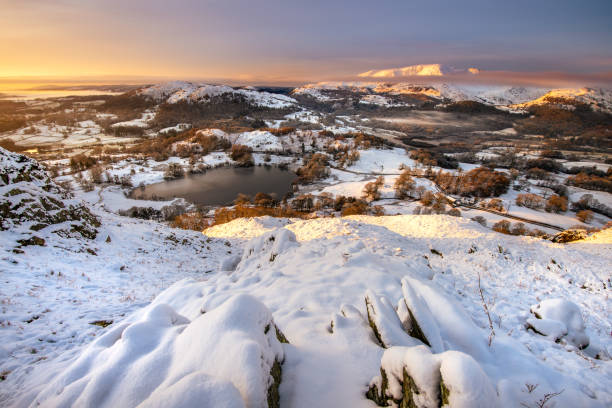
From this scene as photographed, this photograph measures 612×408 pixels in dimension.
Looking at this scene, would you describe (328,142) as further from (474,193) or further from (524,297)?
(524,297)

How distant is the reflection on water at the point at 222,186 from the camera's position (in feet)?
348

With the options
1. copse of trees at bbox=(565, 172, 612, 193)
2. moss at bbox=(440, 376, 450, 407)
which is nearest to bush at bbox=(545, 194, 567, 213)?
copse of trees at bbox=(565, 172, 612, 193)

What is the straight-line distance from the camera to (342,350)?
4824mm

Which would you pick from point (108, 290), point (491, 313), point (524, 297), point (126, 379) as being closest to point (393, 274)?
point (491, 313)

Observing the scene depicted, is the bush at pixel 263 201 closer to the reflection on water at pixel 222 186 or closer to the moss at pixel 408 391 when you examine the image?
the reflection on water at pixel 222 186

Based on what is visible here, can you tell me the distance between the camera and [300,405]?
143 inches

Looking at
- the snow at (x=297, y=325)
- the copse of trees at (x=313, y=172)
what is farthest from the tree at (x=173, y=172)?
the snow at (x=297, y=325)

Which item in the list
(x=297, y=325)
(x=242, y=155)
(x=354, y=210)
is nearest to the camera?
(x=297, y=325)

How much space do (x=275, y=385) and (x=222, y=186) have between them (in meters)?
124

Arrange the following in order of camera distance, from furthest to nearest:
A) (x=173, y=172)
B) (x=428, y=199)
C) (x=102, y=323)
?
1. (x=173, y=172)
2. (x=428, y=199)
3. (x=102, y=323)

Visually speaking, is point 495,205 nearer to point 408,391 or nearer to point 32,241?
point 408,391

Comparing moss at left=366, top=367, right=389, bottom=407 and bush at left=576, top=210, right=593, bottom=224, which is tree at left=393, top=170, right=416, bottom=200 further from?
moss at left=366, top=367, right=389, bottom=407

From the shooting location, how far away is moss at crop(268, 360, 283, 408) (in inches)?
135

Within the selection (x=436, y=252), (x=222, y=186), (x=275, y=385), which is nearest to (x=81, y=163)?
(x=222, y=186)
